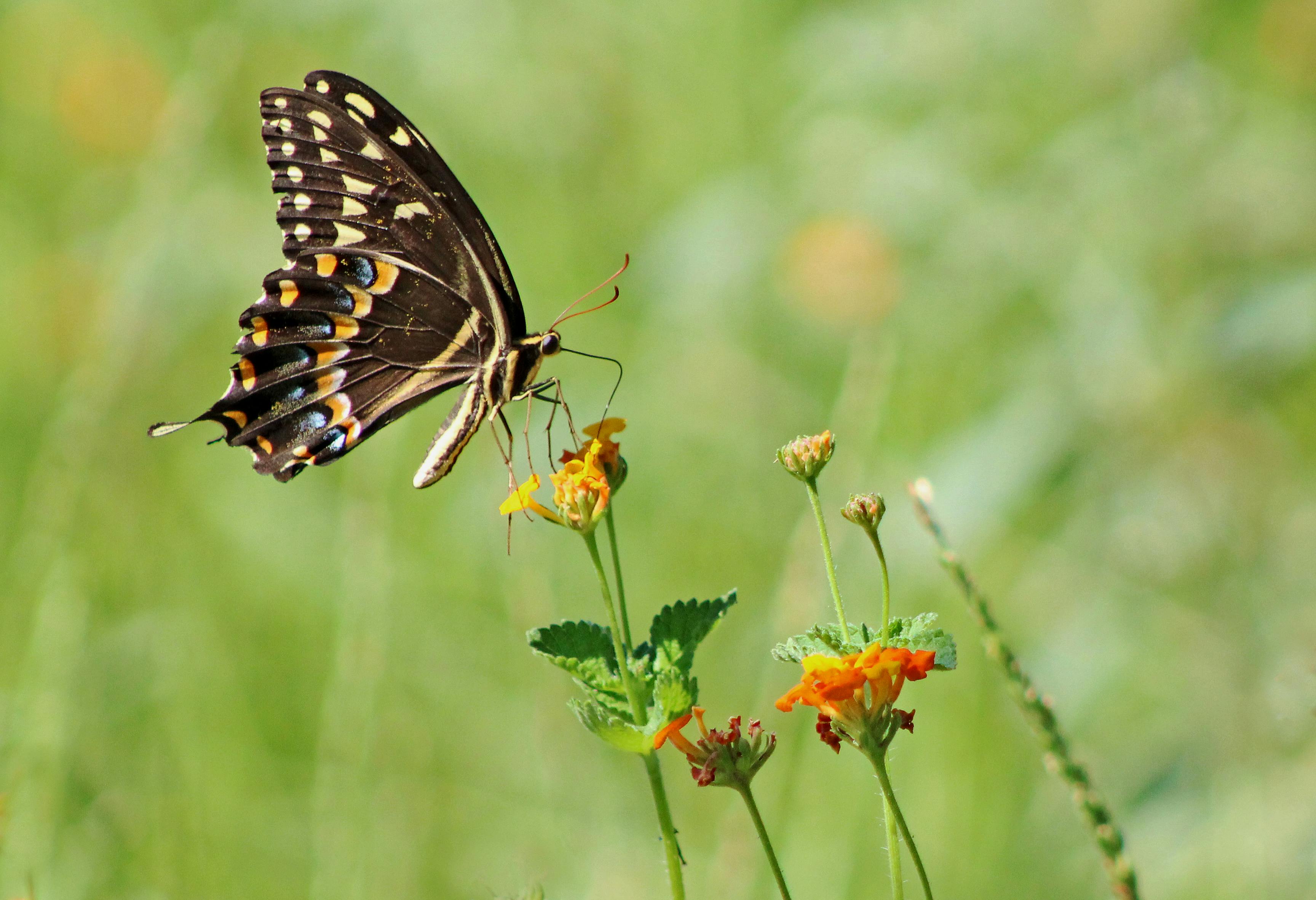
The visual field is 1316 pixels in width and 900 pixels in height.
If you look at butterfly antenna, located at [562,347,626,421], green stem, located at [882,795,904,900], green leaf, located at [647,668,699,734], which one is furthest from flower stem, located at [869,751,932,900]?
butterfly antenna, located at [562,347,626,421]

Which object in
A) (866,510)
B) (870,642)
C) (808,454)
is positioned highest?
(808,454)

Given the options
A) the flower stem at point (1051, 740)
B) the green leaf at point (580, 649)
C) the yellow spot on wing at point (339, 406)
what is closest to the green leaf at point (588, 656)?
the green leaf at point (580, 649)

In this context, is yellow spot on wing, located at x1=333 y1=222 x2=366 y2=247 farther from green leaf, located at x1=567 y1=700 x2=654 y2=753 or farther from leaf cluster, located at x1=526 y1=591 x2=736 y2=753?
green leaf, located at x1=567 y1=700 x2=654 y2=753

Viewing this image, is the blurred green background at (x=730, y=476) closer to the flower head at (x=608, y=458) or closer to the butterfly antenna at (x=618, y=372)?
the butterfly antenna at (x=618, y=372)

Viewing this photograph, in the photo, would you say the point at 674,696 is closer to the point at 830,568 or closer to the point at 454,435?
the point at 830,568

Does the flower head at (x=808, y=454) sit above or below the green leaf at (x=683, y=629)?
above

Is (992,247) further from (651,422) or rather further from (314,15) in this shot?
(314,15)

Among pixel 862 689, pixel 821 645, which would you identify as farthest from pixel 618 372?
pixel 862 689

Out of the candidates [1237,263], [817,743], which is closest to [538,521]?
[817,743]
